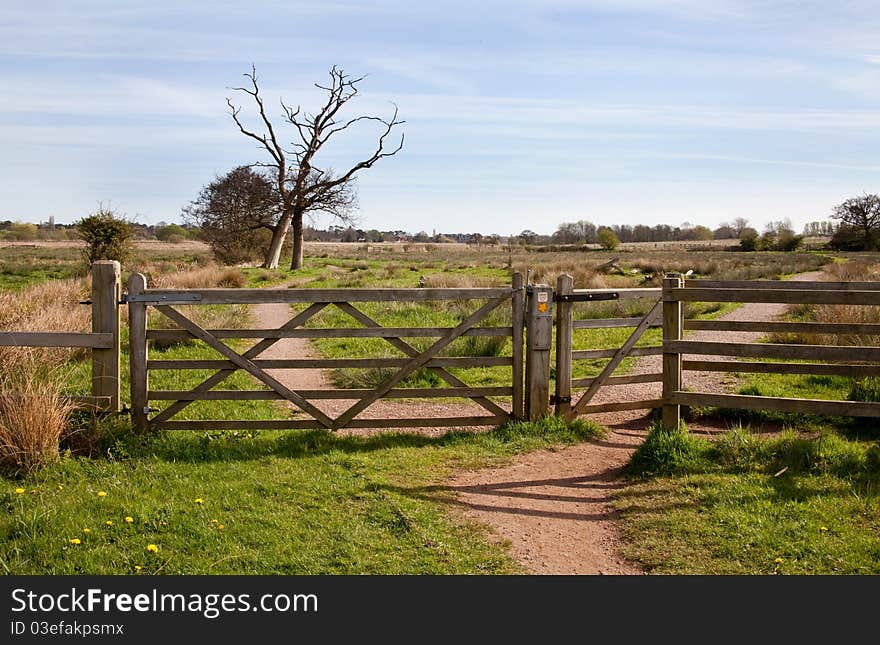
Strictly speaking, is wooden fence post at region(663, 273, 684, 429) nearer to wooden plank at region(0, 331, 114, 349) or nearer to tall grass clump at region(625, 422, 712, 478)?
tall grass clump at region(625, 422, 712, 478)

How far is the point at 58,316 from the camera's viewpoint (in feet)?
42.4

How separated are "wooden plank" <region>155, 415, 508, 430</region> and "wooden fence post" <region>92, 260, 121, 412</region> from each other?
0.64 m

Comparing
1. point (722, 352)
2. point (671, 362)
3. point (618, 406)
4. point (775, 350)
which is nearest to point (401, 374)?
point (618, 406)

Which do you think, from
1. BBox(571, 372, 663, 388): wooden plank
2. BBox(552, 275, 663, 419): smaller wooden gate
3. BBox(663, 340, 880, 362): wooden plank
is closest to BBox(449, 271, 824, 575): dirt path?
BBox(552, 275, 663, 419): smaller wooden gate

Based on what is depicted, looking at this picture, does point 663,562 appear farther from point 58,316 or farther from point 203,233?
point 203,233

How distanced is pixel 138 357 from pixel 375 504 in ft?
10.9

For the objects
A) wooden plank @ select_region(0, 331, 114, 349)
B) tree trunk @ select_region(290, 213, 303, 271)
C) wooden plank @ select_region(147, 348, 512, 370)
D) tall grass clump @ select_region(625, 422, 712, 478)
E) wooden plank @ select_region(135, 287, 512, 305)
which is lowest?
tall grass clump @ select_region(625, 422, 712, 478)

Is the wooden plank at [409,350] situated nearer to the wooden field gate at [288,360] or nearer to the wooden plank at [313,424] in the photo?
the wooden field gate at [288,360]

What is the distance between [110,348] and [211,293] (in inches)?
45.3

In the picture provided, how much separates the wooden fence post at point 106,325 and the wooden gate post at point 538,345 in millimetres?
4409

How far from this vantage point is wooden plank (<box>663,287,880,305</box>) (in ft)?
25.2

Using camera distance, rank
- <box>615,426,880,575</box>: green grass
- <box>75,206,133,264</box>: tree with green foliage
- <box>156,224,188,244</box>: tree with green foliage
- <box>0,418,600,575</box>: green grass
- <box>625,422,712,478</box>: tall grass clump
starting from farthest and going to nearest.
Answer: <box>156,224,188,244</box>: tree with green foliage < <box>75,206,133,264</box>: tree with green foliage < <box>625,422,712,478</box>: tall grass clump < <box>615,426,880,575</box>: green grass < <box>0,418,600,575</box>: green grass

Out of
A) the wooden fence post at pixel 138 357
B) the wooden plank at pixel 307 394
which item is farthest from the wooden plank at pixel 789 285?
the wooden fence post at pixel 138 357
